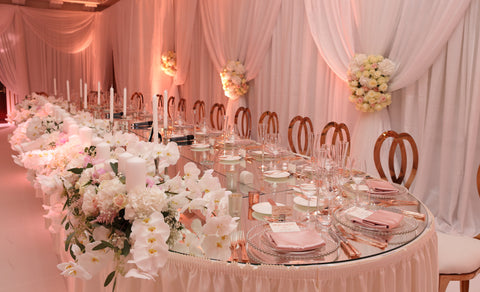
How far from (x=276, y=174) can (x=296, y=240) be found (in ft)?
3.00

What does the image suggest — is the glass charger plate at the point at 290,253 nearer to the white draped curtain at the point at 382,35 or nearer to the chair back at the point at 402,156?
the chair back at the point at 402,156

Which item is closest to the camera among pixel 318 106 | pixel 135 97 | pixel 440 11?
pixel 440 11

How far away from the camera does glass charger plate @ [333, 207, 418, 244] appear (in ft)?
4.70

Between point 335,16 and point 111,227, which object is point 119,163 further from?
point 335,16

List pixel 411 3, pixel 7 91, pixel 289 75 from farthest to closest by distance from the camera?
pixel 7 91, pixel 289 75, pixel 411 3

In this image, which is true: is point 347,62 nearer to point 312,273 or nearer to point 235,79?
point 235,79

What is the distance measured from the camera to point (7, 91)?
1013cm

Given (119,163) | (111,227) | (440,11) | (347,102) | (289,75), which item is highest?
(440,11)

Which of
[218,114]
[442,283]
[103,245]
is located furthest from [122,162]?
[218,114]

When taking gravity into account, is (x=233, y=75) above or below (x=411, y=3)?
below

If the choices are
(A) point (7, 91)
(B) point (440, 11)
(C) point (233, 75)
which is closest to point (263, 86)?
(C) point (233, 75)

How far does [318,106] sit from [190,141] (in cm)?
172

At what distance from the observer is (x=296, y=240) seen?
1319 millimetres

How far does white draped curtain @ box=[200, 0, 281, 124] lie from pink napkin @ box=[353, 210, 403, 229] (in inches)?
152
